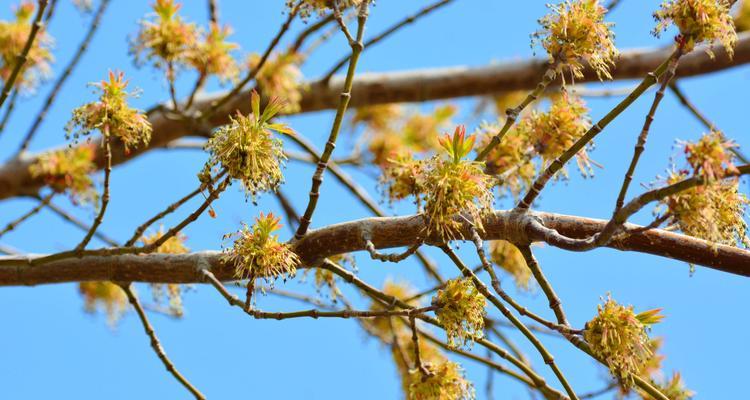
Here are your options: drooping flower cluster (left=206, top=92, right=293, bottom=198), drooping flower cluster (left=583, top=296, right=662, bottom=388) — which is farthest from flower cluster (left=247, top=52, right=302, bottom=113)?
drooping flower cluster (left=583, top=296, right=662, bottom=388)

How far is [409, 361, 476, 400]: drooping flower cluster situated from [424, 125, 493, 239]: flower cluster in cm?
50

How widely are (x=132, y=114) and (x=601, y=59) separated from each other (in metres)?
1.12

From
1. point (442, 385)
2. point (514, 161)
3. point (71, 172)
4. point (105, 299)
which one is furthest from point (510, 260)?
point (105, 299)

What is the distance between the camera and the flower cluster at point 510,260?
2666 millimetres

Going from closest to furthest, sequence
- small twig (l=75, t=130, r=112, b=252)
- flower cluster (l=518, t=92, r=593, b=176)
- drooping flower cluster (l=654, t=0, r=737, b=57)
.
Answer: drooping flower cluster (l=654, t=0, r=737, b=57), small twig (l=75, t=130, r=112, b=252), flower cluster (l=518, t=92, r=593, b=176)

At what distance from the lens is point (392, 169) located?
7.89 feet

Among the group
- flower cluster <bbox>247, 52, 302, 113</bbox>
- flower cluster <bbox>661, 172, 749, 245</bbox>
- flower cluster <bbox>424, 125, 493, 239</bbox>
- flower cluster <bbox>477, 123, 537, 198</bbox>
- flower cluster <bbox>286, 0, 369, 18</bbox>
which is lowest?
flower cluster <bbox>661, 172, 749, 245</bbox>

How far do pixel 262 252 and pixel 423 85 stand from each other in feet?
7.61

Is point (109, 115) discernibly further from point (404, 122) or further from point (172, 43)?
point (404, 122)

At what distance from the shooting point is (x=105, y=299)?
12.4 feet

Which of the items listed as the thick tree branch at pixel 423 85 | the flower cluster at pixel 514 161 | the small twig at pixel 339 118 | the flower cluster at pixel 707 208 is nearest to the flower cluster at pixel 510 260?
the flower cluster at pixel 514 161

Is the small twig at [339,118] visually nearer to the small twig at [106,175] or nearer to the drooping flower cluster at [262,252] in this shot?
the drooping flower cluster at [262,252]

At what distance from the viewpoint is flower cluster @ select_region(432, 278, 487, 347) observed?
185cm

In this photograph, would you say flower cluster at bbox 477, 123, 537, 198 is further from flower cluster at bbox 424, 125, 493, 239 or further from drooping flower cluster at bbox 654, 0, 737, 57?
drooping flower cluster at bbox 654, 0, 737, 57
